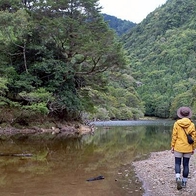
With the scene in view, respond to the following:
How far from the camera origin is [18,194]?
7.62m

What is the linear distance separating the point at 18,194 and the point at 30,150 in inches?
343

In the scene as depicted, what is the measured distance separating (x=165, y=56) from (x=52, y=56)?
118755 millimetres

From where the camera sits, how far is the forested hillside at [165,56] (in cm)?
11094

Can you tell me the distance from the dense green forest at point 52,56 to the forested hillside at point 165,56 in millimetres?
62415

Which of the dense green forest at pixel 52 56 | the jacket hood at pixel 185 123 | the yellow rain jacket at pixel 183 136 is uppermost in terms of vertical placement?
the dense green forest at pixel 52 56

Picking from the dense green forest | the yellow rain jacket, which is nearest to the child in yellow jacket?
the yellow rain jacket

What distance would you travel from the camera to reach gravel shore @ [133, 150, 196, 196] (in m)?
7.64

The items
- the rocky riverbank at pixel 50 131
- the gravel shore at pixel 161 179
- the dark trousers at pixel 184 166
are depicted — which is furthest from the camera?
the rocky riverbank at pixel 50 131

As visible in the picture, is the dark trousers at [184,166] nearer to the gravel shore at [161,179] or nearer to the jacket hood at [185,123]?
the gravel shore at [161,179]

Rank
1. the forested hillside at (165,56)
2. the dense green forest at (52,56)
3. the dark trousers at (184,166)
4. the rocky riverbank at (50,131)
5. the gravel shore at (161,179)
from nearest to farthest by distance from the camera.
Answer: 1. the gravel shore at (161,179)
2. the dark trousers at (184,166)
3. the rocky riverbank at (50,131)
4. the dense green forest at (52,56)
5. the forested hillside at (165,56)

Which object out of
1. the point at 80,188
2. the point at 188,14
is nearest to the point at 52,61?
the point at 80,188

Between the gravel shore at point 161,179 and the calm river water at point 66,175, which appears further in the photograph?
the calm river water at point 66,175

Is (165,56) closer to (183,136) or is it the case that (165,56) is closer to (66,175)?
(66,175)

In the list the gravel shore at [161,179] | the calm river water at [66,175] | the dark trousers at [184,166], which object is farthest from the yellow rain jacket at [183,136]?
the calm river water at [66,175]
